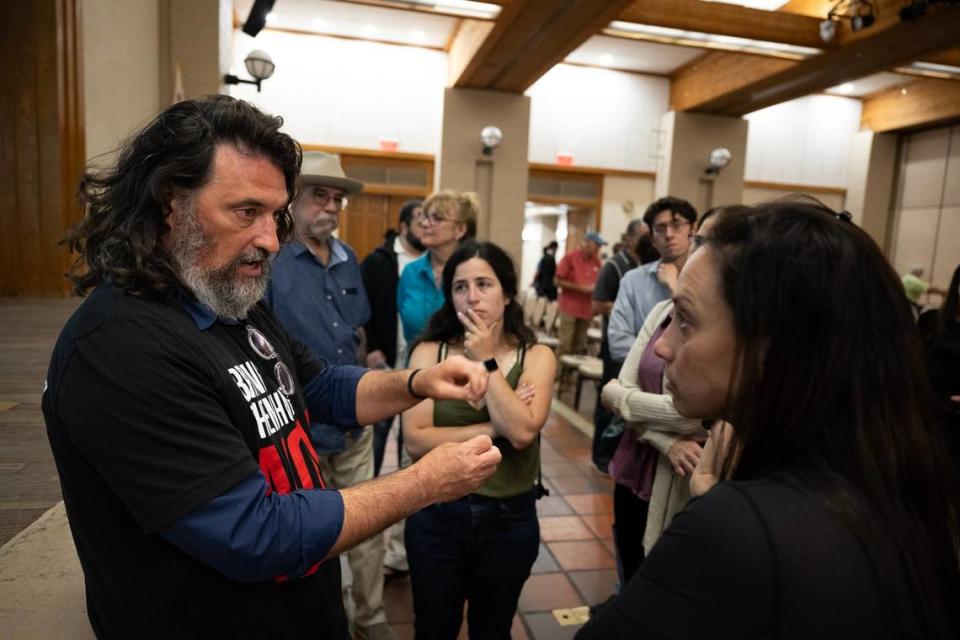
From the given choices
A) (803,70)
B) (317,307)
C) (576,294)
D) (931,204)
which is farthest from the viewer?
(931,204)

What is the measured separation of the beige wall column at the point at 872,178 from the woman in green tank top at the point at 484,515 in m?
12.0

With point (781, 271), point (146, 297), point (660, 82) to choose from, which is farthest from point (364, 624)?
point (660, 82)

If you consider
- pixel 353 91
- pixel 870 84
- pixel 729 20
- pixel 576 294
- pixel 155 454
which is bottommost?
pixel 576 294

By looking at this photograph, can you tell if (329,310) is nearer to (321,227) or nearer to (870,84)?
(321,227)

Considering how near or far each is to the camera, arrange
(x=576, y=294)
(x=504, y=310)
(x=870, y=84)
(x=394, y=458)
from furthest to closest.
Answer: (x=870, y=84) < (x=576, y=294) < (x=394, y=458) < (x=504, y=310)

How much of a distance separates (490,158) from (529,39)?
2129mm

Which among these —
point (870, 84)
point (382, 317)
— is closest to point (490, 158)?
point (382, 317)

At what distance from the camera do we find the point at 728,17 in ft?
21.0

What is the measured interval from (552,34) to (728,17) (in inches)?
79.1

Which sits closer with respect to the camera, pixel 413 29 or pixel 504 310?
pixel 504 310

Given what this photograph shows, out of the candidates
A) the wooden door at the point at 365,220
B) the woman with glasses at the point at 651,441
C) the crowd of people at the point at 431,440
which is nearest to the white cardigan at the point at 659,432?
the woman with glasses at the point at 651,441

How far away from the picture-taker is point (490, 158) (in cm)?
830

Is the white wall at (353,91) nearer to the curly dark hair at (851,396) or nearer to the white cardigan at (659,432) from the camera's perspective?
the white cardigan at (659,432)

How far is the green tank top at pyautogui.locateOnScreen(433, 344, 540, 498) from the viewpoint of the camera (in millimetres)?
1785
